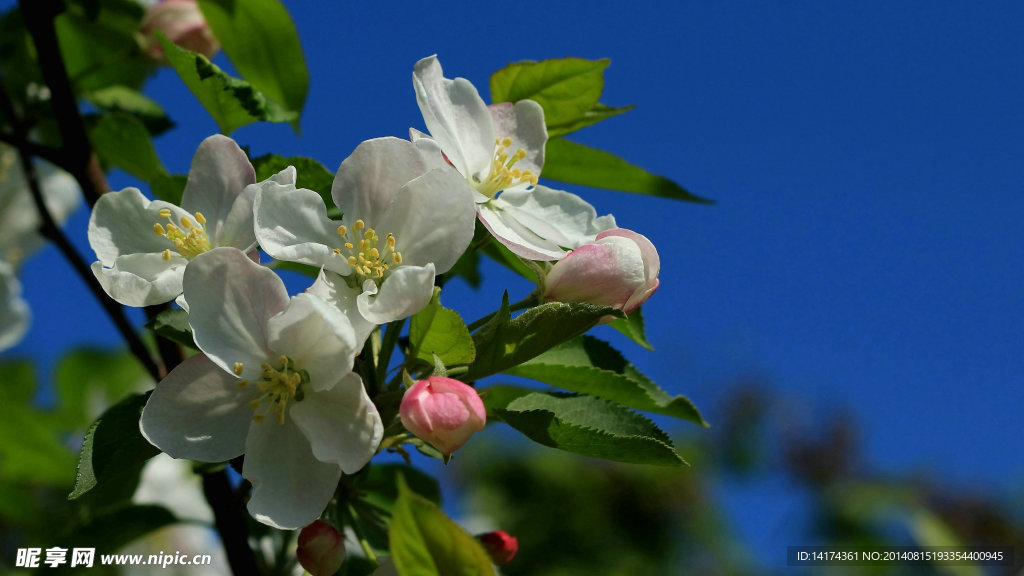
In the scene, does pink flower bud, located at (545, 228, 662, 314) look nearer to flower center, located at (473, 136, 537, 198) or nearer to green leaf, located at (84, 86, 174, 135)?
flower center, located at (473, 136, 537, 198)

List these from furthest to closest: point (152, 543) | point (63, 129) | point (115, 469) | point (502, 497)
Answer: point (502, 497) < point (152, 543) < point (63, 129) < point (115, 469)

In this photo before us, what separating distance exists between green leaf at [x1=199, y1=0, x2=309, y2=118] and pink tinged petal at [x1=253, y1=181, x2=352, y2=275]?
0.62 meters

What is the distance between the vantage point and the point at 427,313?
982 millimetres

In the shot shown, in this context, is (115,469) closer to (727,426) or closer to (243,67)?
(243,67)

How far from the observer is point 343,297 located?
3.28ft

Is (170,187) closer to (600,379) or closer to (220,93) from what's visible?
(220,93)

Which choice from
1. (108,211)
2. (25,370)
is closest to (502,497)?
(25,370)

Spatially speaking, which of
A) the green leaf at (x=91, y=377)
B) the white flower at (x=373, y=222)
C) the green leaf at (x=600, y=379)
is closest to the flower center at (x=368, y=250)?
the white flower at (x=373, y=222)

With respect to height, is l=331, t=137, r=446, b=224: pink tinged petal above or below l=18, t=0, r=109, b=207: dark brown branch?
above

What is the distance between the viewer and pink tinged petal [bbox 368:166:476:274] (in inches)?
39.3

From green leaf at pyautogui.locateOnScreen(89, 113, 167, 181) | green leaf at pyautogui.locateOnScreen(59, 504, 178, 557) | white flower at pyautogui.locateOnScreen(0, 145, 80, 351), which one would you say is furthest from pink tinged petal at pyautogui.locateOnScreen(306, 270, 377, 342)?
white flower at pyautogui.locateOnScreen(0, 145, 80, 351)

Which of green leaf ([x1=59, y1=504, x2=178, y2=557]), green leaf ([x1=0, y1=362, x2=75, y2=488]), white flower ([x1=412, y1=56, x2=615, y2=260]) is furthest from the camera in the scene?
green leaf ([x1=0, y1=362, x2=75, y2=488])

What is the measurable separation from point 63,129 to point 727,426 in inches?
207

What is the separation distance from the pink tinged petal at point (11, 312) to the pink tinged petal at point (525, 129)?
1.22 metres
